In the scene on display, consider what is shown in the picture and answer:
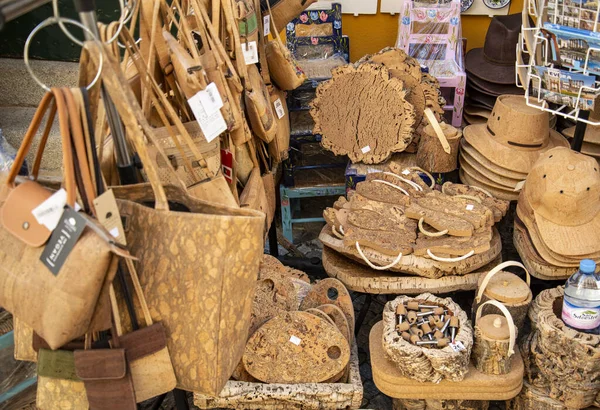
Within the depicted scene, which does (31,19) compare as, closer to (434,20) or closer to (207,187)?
(434,20)

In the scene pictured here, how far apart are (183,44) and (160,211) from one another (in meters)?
1.07

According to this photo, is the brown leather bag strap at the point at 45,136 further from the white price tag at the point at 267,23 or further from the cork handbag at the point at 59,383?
the white price tag at the point at 267,23

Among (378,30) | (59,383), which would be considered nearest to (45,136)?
(59,383)

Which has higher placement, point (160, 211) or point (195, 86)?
point (195, 86)

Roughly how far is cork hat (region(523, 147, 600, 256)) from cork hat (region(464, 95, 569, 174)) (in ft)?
1.10

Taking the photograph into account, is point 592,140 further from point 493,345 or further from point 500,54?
point 493,345

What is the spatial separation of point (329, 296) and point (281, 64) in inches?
45.5

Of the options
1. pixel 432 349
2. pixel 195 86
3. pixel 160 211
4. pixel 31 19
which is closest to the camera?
pixel 160 211

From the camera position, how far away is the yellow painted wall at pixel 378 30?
4.51m

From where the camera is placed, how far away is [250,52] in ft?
8.31

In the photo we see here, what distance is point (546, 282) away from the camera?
9.91ft

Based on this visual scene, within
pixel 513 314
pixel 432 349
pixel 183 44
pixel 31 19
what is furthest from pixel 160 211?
pixel 31 19

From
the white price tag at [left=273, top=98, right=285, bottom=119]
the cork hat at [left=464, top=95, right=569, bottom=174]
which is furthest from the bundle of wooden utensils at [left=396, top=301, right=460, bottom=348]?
the white price tag at [left=273, top=98, right=285, bottom=119]

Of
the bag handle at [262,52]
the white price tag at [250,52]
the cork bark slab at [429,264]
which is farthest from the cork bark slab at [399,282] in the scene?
the white price tag at [250,52]
